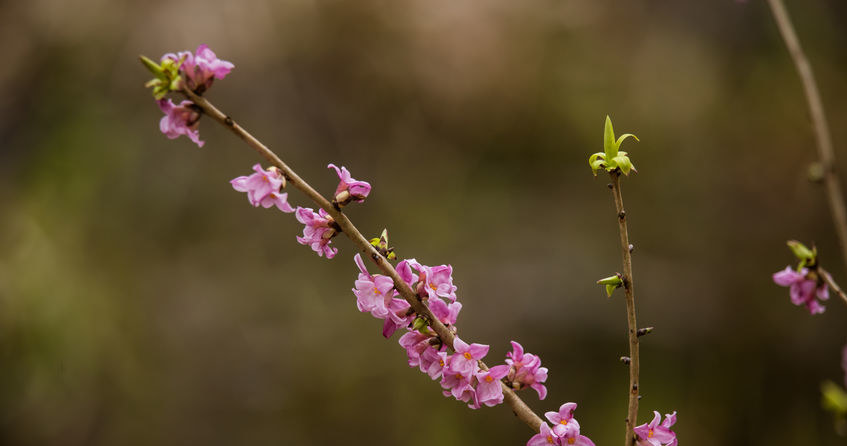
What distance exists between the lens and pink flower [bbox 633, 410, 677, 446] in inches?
24.8

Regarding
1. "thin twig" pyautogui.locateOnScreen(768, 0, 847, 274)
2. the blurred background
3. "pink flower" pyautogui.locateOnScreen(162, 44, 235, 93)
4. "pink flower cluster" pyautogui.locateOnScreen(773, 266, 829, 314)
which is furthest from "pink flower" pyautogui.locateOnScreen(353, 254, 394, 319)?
the blurred background

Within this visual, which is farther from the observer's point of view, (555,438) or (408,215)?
(408,215)

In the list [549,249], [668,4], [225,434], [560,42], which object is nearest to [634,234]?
[549,249]

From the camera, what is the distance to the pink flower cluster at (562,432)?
0.61 meters

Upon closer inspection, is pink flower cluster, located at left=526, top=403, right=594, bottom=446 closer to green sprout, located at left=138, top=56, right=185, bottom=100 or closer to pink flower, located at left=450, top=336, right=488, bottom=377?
pink flower, located at left=450, top=336, right=488, bottom=377

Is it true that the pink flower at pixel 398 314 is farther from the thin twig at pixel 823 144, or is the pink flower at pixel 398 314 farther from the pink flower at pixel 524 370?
the thin twig at pixel 823 144

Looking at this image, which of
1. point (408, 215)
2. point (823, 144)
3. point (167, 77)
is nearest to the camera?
point (167, 77)

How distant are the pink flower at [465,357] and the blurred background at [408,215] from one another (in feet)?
5.05

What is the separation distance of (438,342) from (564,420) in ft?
0.47

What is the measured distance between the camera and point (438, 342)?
653 mm

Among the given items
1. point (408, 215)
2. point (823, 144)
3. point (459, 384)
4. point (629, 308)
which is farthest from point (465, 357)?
point (408, 215)

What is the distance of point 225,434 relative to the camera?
211 cm

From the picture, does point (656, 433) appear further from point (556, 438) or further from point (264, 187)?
point (264, 187)

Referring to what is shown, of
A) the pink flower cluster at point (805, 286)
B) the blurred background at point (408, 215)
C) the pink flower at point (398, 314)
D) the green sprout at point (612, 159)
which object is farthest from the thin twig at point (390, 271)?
the blurred background at point (408, 215)
